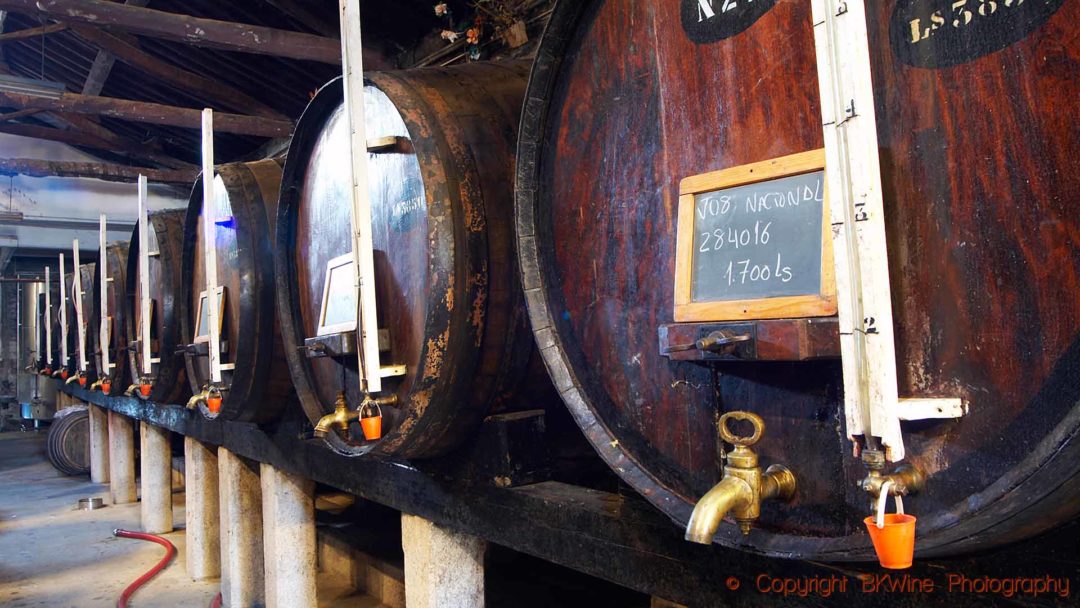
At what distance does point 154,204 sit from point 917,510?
43.8 ft

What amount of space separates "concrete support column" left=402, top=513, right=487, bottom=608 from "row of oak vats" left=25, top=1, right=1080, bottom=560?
44 centimetres

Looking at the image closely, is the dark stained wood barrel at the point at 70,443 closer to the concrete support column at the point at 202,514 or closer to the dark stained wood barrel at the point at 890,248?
the concrete support column at the point at 202,514

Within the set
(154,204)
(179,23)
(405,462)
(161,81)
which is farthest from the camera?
(154,204)

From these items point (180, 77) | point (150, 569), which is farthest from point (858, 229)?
point (180, 77)

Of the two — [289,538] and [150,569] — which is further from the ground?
[289,538]

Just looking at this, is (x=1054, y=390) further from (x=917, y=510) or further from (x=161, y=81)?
(x=161, y=81)

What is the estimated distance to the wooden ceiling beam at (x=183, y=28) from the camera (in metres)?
5.93

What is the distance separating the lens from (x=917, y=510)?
1.07 metres

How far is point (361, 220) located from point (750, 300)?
48.5 inches

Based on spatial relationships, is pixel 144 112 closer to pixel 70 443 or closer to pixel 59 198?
pixel 70 443

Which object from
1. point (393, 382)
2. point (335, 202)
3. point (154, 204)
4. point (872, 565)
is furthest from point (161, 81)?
point (872, 565)

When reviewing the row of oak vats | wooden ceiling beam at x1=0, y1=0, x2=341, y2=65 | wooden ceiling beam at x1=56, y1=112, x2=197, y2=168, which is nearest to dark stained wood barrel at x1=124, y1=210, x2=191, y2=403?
wooden ceiling beam at x1=0, y1=0, x2=341, y2=65

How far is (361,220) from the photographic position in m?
2.17

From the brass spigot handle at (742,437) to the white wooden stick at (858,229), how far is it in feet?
0.77
